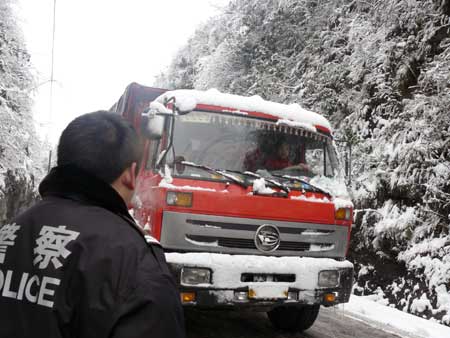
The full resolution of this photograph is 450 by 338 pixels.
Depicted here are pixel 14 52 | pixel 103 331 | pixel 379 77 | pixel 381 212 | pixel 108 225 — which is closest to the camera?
pixel 103 331

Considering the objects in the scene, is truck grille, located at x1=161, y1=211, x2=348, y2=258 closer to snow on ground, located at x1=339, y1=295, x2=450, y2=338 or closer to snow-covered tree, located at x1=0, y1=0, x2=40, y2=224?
snow on ground, located at x1=339, y1=295, x2=450, y2=338

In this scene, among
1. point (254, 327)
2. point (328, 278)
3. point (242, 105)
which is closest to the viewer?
point (328, 278)

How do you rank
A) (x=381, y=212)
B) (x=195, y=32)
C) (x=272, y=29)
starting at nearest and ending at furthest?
(x=381, y=212)
(x=272, y=29)
(x=195, y=32)

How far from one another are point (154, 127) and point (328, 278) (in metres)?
2.26

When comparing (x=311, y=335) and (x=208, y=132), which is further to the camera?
→ (x=311, y=335)

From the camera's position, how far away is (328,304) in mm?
4379

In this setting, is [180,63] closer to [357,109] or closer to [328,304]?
[357,109]

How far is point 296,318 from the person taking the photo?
204 inches

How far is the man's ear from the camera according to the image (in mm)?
1438

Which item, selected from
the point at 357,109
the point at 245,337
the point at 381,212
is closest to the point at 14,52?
the point at 357,109

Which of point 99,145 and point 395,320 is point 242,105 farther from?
point 395,320

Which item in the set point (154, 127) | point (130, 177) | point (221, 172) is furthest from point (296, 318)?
point (130, 177)

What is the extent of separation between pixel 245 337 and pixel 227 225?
145 cm

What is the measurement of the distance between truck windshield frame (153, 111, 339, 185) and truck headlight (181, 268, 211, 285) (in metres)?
0.87
